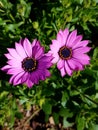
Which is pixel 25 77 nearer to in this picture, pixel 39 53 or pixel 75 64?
pixel 39 53

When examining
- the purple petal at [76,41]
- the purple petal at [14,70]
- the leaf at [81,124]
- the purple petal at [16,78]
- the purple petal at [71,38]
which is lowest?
the leaf at [81,124]

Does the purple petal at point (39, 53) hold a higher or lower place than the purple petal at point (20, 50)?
lower

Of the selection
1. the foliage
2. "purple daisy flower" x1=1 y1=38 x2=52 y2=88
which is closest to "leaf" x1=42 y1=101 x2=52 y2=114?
the foliage

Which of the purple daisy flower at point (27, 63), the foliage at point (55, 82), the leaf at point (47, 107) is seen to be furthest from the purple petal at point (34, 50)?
the leaf at point (47, 107)

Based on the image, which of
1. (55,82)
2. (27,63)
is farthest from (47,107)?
(27,63)

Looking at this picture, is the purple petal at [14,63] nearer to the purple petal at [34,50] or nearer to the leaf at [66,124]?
the purple petal at [34,50]

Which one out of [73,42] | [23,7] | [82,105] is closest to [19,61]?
[73,42]

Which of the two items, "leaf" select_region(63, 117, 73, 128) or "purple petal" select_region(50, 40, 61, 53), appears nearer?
"purple petal" select_region(50, 40, 61, 53)

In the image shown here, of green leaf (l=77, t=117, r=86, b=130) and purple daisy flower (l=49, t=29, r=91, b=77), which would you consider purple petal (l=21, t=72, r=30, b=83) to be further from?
green leaf (l=77, t=117, r=86, b=130)
